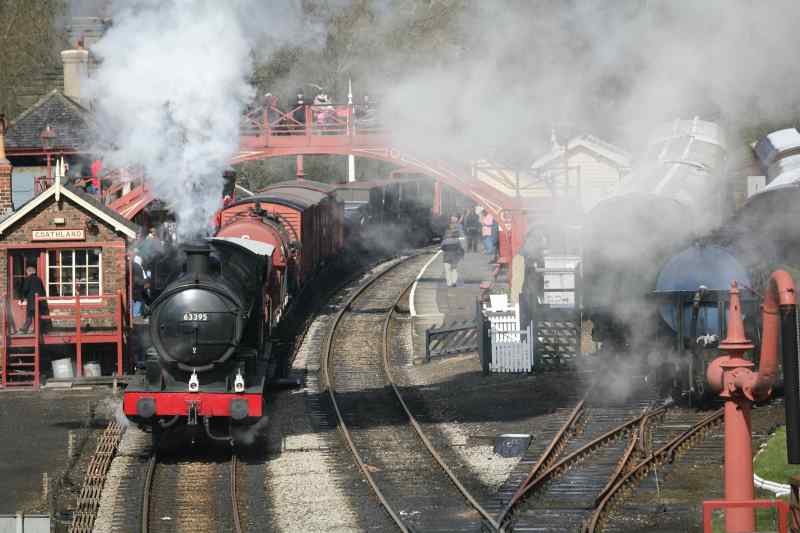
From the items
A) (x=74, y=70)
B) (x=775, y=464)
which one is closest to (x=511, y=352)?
(x=775, y=464)

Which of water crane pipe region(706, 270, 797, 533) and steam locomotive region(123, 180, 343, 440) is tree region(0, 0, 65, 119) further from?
water crane pipe region(706, 270, 797, 533)

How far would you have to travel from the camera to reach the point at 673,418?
702 inches

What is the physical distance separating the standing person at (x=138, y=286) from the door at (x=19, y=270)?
5.40 feet

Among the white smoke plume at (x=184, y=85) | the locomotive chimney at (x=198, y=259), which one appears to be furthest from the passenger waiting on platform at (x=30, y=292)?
the locomotive chimney at (x=198, y=259)

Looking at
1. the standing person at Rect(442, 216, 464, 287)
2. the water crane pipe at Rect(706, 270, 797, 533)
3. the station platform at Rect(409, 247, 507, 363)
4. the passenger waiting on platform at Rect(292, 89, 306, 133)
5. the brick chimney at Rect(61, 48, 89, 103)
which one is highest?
the brick chimney at Rect(61, 48, 89, 103)

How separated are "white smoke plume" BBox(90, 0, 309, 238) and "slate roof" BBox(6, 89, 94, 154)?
9.82 metres

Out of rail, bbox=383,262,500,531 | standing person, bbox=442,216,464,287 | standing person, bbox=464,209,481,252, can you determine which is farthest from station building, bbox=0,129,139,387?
standing person, bbox=464,209,481,252

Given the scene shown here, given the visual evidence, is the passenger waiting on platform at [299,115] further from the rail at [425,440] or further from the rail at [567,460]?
the rail at [567,460]

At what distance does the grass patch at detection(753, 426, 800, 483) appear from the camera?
14.0 m

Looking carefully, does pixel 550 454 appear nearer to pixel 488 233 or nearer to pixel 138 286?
pixel 138 286

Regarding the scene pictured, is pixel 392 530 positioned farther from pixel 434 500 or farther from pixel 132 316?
pixel 132 316

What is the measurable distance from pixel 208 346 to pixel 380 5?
369 inches

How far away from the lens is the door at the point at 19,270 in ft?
75.2

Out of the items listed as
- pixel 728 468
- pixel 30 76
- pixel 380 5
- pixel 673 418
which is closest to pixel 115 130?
pixel 380 5
